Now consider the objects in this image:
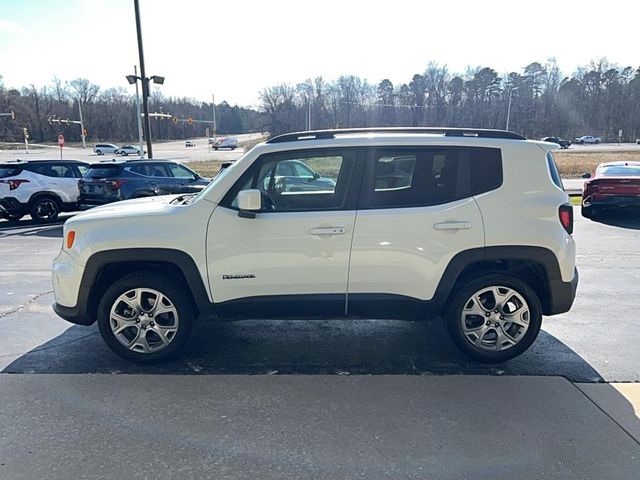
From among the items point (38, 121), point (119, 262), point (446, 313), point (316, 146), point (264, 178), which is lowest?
point (446, 313)

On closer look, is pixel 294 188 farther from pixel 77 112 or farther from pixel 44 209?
pixel 77 112

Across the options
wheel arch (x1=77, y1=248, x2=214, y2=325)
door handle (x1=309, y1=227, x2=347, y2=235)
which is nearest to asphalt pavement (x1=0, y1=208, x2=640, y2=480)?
wheel arch (x1=77, y1=248, x2=214, y2=325)

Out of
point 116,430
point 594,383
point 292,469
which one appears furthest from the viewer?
point 594,383

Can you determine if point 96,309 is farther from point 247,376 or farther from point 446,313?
point 446,313

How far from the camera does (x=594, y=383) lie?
11.0 ft

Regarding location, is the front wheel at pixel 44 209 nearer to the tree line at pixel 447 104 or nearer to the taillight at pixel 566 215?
the taillight at pixel 566 215

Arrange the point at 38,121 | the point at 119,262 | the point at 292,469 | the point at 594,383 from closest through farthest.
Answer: the point at 292,469
the point at 594,383
the point at 119,262
the point at 38,121

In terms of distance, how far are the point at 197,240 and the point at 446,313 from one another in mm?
2158

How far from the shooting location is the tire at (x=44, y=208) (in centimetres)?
A: 1148

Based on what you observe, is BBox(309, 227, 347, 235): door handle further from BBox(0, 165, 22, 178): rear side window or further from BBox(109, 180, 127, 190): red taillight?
BBox(0, 165, 22, 178): rear side window

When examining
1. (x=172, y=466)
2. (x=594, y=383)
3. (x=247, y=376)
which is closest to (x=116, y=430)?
(x=172, y=466)

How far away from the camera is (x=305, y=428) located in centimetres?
281

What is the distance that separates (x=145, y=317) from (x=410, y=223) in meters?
→ 2.33

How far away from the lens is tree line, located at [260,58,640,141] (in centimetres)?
8388
